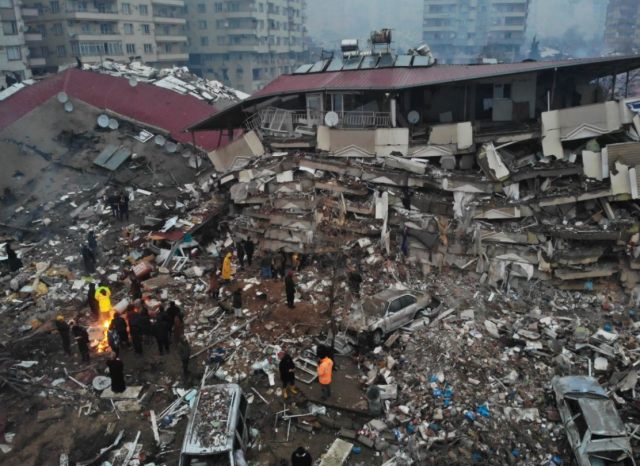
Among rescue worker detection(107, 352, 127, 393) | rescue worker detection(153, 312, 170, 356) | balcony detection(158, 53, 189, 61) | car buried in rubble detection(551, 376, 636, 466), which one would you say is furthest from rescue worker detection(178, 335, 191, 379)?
balcony detection(158, 53, 189, 61)

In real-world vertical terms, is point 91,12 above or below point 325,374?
above

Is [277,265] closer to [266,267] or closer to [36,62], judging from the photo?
[266,267]

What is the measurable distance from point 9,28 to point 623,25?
97299 mm

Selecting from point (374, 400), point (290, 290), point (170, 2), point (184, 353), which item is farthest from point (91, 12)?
point (374, 400)

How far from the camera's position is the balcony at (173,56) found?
6103 cm

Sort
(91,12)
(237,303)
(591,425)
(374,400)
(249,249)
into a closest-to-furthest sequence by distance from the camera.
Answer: (591,425) < (374,400) < (237,303) < (249,249) < (91,12)

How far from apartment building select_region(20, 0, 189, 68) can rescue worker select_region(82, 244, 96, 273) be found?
39331 millimetres

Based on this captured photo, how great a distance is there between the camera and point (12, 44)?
44531mm

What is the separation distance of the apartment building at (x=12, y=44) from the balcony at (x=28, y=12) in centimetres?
228

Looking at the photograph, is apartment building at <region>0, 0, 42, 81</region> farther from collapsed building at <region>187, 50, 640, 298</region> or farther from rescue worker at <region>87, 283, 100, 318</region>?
rescue worker at <region>87, 283, 100, 318</region>

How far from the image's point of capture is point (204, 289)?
53.3ft

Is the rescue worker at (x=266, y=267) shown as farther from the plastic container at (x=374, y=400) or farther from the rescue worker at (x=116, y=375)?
the plastic container at (x=374, y=400)

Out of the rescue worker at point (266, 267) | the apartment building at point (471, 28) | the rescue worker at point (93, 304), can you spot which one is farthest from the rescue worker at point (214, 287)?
the apartment building at point (471, 28)

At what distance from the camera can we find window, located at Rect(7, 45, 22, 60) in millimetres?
44500
